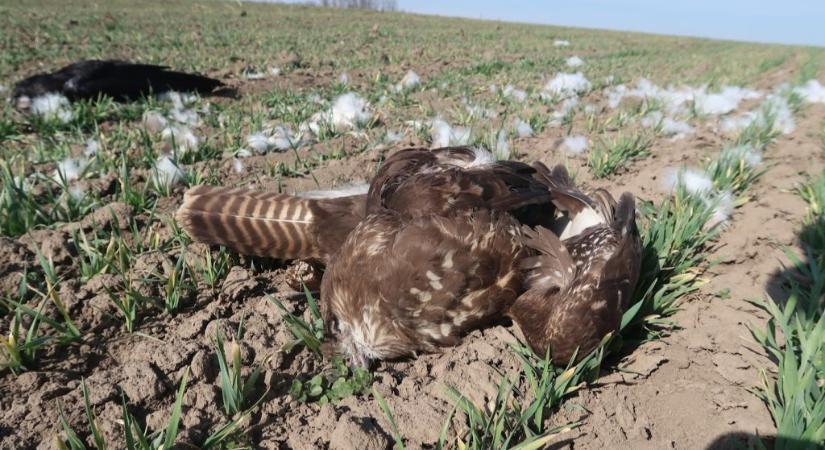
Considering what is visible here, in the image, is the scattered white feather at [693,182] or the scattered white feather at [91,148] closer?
the scattered white feather at [693,182]

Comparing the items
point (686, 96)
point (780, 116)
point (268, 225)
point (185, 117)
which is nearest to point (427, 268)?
point (268, 225)

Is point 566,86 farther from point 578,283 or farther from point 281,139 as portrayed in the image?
point 578,283

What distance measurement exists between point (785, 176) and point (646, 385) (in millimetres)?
2790

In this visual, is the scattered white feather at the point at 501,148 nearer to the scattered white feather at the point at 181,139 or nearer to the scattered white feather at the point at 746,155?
the scattered white feather at the point at 746,155

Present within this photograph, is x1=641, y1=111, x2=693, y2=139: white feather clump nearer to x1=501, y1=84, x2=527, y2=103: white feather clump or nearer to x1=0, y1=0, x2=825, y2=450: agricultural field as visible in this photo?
x1=0, y1=0, x2=825, y2=450: agricultural field

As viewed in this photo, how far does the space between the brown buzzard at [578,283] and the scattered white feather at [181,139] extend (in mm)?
2910

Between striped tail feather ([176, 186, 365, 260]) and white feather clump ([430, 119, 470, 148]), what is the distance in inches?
64.9

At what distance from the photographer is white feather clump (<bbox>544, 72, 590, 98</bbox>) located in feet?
23.5

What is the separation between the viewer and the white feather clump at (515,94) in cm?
654

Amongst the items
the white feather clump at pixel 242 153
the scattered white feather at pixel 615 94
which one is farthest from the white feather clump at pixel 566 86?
→ the white feather clump at pixel 242 153

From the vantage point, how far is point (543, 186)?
2.60m

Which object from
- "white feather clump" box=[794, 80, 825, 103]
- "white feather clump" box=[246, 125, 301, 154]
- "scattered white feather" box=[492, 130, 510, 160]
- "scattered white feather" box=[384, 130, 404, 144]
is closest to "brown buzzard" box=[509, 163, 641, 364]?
"scattered white feather" box=[492, 130, 510, 160]

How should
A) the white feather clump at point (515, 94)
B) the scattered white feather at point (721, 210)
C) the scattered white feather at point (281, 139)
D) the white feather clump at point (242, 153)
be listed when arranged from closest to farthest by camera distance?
the scattered white feather at point (721, 210) → the white feather clump at point (242, 153) → the scattered white feather at point (281, 139) → the white feather clump at point (515, 94)

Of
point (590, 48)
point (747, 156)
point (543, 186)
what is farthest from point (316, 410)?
point (590, 48)
